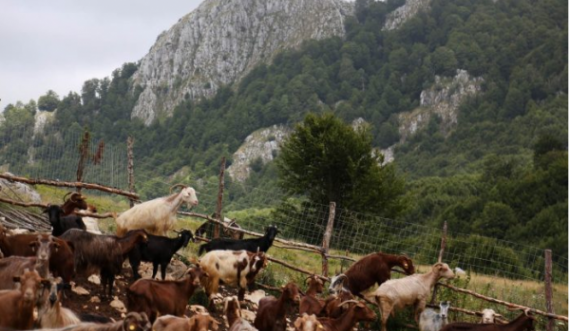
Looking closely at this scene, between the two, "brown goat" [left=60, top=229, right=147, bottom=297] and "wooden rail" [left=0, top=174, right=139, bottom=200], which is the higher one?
"wooden rail" [left=0, top=174, right=139, bottom=200]

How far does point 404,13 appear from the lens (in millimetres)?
155125

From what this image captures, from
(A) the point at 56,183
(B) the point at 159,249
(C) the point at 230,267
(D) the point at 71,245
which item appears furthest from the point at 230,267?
(A) the point at 56,183

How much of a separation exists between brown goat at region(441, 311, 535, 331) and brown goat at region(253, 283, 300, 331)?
2.41 metres

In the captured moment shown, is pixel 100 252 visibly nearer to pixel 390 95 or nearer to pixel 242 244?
pixel 242 244

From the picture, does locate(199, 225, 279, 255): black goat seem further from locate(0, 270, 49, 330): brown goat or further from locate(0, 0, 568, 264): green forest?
locate(0, 0, 568, 264): green forest

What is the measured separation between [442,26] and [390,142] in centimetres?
3745

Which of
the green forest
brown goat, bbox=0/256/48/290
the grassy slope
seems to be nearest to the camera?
brown goat, bbox=0/256/48/290

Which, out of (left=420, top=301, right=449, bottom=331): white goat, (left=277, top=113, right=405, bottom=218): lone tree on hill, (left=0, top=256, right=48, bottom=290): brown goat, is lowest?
(left=420, top=301, right=449, bottom=331): white goat

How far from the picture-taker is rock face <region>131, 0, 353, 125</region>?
148m

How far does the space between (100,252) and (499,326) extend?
6.00 meters

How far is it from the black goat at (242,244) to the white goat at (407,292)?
2.25 m

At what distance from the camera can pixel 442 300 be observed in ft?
47.5

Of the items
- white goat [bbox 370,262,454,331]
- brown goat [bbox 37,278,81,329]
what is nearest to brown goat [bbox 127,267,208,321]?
brown goat [bbox 37,278,81,329]

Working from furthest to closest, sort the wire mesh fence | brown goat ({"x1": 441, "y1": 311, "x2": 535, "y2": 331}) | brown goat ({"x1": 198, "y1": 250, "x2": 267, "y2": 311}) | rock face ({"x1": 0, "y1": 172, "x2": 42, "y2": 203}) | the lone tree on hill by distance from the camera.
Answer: the lone tree on hill → the wire mesh fence → rock face ({"x1": 0, "y1": 172, "x2": 42, "y2": 203}) → brown goat ({"x1": 198, "y1": 250, "x2": 267, "y2": 311}) → brown goat ({"x1": 441, "y1": 311, "x2": 535, "y2": 331})
